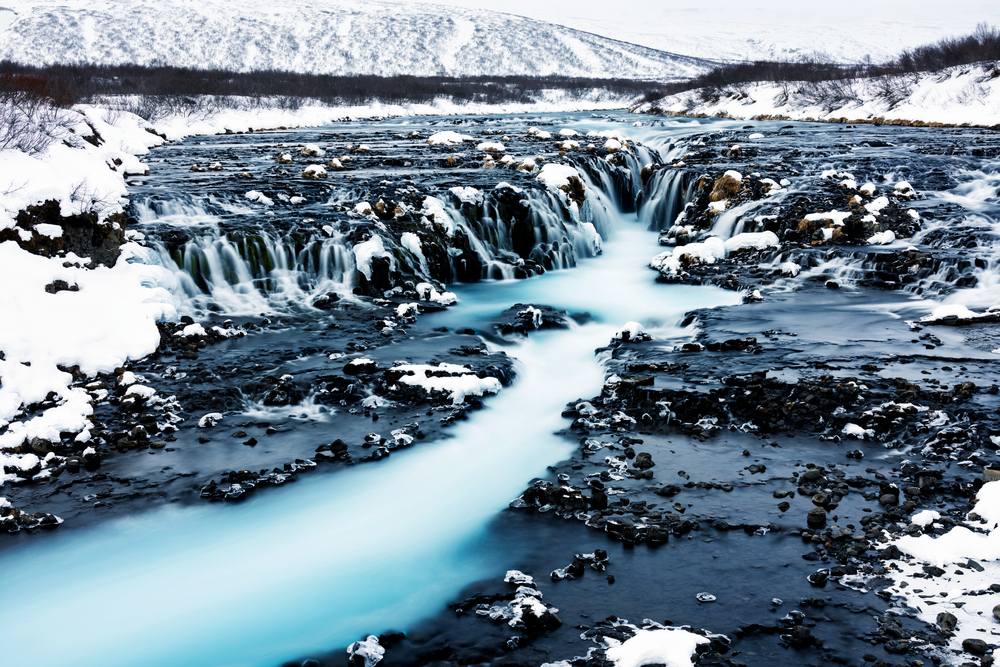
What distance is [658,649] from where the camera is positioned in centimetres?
465

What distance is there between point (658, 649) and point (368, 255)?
11.0 m

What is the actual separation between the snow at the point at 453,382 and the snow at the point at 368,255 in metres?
4.73

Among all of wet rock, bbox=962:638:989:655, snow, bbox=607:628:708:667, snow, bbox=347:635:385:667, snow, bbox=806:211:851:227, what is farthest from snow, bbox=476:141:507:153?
wet rock, bbox=962:638:989:655

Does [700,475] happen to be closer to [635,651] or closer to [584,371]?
[635,651]

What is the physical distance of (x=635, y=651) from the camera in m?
4.66

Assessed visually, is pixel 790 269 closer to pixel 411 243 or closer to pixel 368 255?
pixel 411 243

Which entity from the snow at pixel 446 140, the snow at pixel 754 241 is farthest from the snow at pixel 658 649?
the snow at pixel 446 140

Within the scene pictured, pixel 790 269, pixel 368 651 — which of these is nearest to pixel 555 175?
pixel 790 269

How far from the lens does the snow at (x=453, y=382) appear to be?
949cm

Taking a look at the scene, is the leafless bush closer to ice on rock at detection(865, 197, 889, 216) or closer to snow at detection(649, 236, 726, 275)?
snow at detection(649, 236, 726, 275)

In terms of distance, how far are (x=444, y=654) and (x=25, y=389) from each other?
7017 mm

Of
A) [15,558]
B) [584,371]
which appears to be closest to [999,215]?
[584,371]

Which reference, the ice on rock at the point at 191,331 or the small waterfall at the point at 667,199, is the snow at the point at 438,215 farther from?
the small waterfall at the point at 667,199

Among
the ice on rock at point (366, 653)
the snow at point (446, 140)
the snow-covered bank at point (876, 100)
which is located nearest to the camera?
the ice on rock at point (366, 653)
